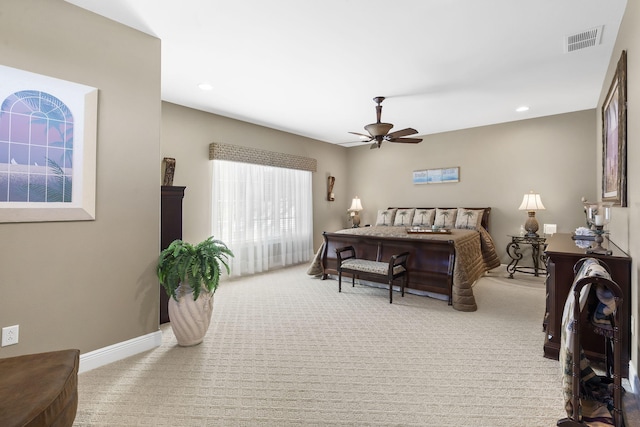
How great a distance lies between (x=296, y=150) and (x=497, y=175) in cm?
391

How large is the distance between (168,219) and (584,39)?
169 inches

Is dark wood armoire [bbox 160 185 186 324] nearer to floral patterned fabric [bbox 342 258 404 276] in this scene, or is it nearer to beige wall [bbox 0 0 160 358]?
beige wall [bbox 0 0 160 358]

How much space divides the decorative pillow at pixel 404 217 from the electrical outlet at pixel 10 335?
558 centimetres

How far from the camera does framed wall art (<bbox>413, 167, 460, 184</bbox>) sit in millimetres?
6152

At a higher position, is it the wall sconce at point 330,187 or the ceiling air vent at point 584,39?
the ceiling air vent at point 584,39

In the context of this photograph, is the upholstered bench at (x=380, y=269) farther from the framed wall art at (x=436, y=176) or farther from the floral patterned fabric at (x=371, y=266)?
the framed wall art at (x=436, y=176)

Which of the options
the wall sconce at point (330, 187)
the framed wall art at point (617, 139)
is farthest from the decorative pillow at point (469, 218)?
the wall sconce at point (330, 187)

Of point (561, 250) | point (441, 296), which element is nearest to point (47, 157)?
point (561, 250)

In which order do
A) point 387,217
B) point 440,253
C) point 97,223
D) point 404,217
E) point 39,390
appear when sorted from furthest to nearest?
point 387,217, point 404,217, point 440,253, point 97,223, point 39,390

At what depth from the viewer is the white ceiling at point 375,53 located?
2.35 meters

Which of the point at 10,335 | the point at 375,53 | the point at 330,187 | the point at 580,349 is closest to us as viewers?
the point at 580,349

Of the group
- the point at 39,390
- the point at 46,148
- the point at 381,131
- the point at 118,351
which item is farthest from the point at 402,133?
the point at 39,390

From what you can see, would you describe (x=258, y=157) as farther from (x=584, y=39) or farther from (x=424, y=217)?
(x=584, y=39)

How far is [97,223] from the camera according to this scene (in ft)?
7.61
